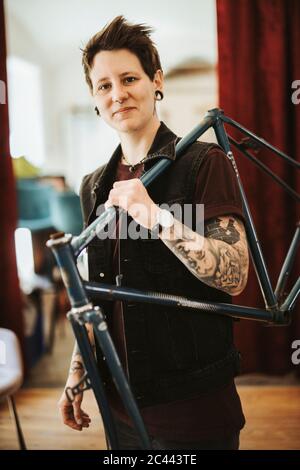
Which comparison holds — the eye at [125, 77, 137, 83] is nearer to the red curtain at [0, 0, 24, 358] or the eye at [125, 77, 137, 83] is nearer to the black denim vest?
the black denim vest

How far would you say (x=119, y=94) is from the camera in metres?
0.88

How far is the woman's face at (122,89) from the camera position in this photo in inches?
35.2

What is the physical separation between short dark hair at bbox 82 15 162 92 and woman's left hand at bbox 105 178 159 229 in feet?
0.93

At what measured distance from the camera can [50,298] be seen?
15.4 feet

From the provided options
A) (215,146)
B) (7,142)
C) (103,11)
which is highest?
(103,11)

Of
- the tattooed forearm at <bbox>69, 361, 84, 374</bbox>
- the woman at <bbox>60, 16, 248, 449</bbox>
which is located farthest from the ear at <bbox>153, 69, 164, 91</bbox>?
the tattooed forearm at <bbox>69, 361, 84, 374</bbox>

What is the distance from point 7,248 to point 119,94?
178 cm

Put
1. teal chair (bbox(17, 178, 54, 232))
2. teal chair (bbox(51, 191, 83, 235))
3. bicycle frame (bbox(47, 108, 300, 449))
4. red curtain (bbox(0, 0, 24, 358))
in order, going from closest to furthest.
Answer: bicycle frame (bbox(47, 108, 300, 449)) → red curtain (bbox(0, 0, 24, 358)) → teal chair (bbox(51, 191, 83, 235)) → teal chair (bbox(17, 178, 54, 232))

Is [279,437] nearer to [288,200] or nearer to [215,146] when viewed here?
[288,200]

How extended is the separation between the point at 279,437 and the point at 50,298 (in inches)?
124

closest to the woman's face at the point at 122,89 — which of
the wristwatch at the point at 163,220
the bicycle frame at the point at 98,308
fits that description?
the bicycle frame at the point at 98,308

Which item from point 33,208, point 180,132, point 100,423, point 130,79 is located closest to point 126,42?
point 130,79

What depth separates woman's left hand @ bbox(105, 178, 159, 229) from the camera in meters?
0.75
